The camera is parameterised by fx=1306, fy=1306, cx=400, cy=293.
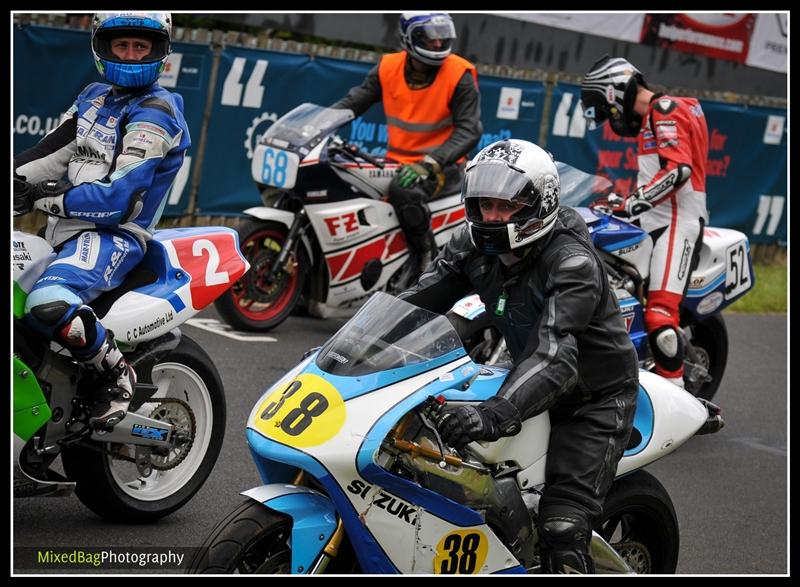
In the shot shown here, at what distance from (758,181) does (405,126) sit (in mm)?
8323

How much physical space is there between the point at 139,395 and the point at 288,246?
377cm

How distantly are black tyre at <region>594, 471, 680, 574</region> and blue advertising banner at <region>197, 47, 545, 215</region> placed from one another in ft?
26.1

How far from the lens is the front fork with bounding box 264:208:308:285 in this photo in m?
9.14

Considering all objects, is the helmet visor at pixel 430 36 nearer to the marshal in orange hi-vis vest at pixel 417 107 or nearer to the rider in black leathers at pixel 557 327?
the marshal in orange hi-vis vest at pixel 417 107

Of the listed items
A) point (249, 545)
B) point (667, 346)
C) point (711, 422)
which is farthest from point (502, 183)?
point (667, 346)

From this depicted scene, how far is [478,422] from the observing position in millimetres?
3965

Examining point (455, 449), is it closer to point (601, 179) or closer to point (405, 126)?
point (601, 179)

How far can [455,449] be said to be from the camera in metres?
4.07

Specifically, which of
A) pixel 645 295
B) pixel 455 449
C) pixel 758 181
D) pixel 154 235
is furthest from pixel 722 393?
pixel 758 181

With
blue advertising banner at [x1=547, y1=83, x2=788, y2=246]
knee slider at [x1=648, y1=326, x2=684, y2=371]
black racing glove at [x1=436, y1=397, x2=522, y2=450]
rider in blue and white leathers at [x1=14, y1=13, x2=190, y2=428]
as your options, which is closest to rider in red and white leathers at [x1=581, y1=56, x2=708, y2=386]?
knee slider at [x1=648, y1=326, x2=684, y2=371]

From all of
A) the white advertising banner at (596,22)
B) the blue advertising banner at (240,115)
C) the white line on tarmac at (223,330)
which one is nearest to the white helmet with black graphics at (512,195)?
the white line on tarmac at (223,330)

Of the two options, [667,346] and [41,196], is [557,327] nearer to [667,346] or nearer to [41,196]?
[41,196]

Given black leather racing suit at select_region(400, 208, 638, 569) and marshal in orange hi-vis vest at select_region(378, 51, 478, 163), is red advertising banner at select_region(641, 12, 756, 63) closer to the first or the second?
marshal in orange hi-vis vest at select_region(378, 51, 478, 163)

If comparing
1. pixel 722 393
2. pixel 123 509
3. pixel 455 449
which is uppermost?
pixel 455 449
